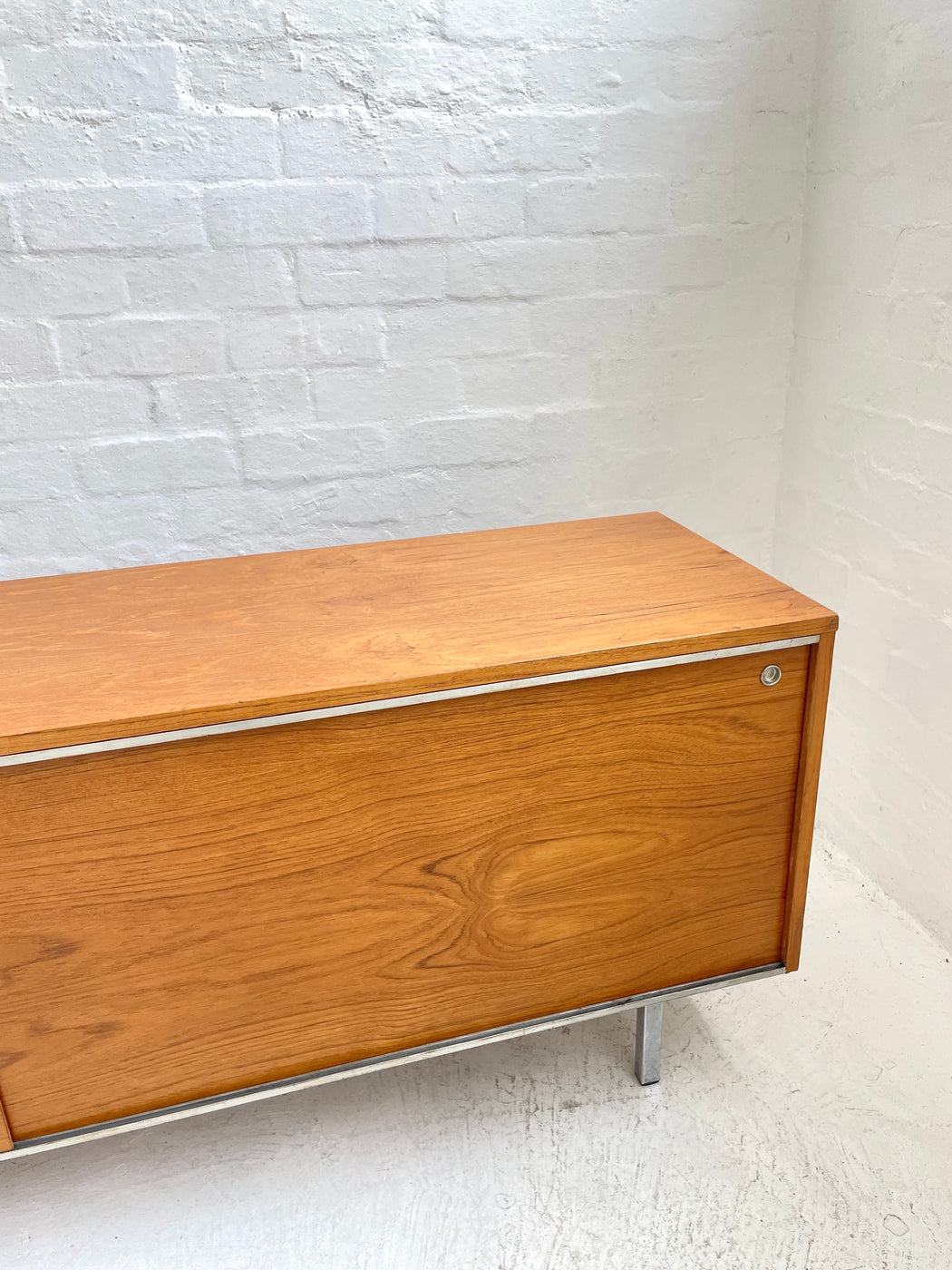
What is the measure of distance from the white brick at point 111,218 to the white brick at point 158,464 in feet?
0.97

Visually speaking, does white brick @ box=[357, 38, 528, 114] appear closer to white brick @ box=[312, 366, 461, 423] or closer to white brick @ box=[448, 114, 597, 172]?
white brick @ box=[448, 114, 597, 172]

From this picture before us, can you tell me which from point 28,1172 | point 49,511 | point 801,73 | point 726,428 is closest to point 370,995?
point 28,1172

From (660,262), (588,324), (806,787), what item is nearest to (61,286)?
(588,324)

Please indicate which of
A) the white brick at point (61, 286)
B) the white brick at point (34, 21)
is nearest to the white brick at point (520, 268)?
the white brick at point (61, 286)

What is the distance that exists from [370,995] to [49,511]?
957mm

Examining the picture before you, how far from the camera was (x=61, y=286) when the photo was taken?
5.31 ft

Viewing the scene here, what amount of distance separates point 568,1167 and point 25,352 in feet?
4.58

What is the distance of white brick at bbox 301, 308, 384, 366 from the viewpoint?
Answer: 1751 mm

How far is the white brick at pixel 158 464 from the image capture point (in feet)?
5.64

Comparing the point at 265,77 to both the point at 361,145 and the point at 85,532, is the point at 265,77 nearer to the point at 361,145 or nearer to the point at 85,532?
the point at 361,145

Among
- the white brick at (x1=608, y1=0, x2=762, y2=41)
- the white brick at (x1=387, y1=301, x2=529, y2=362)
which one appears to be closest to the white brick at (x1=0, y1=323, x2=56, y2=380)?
the white brick at (x1=387, y1=301, x2=529, y2=362)

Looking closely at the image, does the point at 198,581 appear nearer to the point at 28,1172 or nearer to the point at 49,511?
the point at 49,511

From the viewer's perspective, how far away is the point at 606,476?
6.49 feet

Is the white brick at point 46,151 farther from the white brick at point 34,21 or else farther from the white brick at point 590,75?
the white brick at point 590,75
